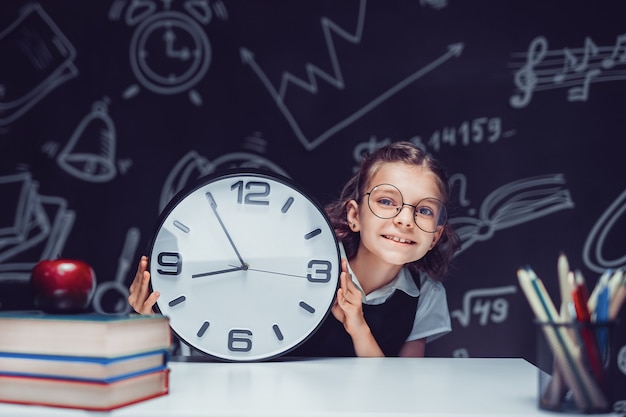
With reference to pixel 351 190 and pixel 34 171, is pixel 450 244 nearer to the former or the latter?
pixel 351 190

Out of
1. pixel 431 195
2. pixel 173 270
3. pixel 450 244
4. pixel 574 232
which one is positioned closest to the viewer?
pixel 173 270

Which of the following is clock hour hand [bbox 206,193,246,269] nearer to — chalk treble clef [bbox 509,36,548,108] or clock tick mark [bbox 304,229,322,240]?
clock tick mark [bbox 304,229,322,240]

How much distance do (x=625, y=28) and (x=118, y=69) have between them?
188 cm

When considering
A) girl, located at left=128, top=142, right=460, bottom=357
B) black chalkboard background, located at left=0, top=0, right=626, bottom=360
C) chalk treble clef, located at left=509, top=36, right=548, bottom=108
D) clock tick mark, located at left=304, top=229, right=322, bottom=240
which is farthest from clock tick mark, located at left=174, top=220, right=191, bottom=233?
chalk treble clef, located at left=509, top=36, right=548, bottom=108

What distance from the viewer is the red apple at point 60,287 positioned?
3.35 ft

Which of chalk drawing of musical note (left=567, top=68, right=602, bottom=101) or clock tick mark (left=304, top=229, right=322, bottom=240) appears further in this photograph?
chalk drawing of musical note (left=567, top=68, right=602, bottom=101)

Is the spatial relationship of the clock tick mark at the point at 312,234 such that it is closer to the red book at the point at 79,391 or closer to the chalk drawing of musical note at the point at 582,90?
the red book at the point at 79,391

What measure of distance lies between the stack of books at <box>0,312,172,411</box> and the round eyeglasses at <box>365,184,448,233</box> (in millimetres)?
796

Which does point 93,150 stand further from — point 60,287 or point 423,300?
point 60,287

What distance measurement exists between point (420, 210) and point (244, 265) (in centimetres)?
53

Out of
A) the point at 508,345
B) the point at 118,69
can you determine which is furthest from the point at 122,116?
the point at 508,345

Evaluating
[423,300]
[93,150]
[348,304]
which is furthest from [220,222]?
[93,150]

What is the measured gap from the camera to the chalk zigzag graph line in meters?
2.56

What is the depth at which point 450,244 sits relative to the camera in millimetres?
2055
